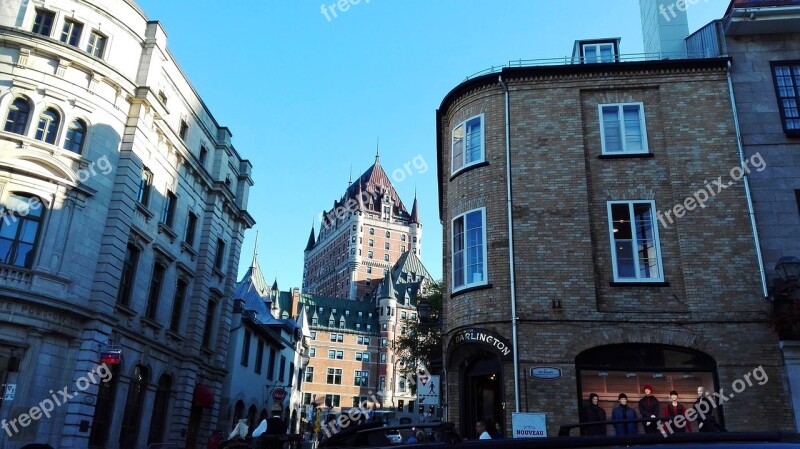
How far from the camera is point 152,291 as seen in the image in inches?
1008

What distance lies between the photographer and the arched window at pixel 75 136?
20922 mm

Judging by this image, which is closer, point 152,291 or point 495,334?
point 495,334

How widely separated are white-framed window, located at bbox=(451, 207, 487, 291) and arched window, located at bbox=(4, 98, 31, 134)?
49.5 ft

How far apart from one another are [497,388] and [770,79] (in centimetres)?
1230

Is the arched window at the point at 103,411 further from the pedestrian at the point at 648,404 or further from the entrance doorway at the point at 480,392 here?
the pedestrian at the point at 648,404

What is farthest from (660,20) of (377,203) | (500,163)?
(377,203)

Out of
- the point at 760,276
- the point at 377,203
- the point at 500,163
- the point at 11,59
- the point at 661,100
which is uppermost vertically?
the point at 377,203

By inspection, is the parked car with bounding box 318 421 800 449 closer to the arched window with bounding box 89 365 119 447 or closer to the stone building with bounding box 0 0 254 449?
the stone building with bounding box 0 0 254 449

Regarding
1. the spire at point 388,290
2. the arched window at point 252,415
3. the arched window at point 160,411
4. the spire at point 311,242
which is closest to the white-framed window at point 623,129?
the arched window at point 160,411

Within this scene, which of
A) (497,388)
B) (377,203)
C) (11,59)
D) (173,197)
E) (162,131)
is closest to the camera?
(497,388)

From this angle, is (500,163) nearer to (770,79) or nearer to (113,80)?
(770,79)

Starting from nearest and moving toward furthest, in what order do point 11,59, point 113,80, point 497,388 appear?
point 497,388 < point 11,59 < point 113,80

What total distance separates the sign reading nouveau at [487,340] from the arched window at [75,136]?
50.1 ft

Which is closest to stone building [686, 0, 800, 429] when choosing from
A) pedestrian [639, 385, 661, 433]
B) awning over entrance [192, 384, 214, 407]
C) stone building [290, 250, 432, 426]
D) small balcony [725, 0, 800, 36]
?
small balcony [725, 0, 800, 36]
